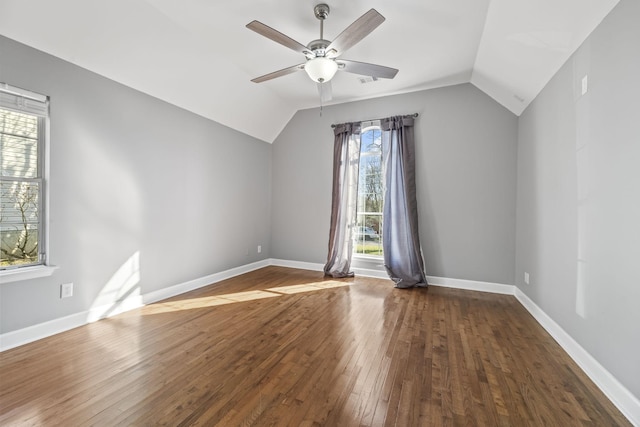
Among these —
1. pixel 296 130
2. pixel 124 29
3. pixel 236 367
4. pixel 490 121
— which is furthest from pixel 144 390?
pixel 490 121

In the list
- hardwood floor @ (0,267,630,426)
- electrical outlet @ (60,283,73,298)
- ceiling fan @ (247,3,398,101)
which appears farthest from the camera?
electrical outlet @ (60,283,73,298)

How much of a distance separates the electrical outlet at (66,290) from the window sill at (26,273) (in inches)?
7.2

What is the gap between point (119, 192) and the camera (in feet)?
9.68

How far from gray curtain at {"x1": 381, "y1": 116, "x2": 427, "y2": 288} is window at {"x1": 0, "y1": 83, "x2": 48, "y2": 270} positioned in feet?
13.4

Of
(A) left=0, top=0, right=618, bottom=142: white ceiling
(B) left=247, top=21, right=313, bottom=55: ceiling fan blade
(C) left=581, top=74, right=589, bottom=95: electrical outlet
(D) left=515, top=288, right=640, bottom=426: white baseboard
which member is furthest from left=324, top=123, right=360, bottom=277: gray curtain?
(C) left=581, top=74, right=589, bottom=95: electrical outlet

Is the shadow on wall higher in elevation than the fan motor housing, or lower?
lower

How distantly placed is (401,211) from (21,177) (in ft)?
14.3

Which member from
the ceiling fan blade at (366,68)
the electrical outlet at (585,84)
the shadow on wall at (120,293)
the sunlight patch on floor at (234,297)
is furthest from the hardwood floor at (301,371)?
the ceiling fan blade at (366,68)

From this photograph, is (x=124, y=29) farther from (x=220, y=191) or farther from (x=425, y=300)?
(x=425, y=300)

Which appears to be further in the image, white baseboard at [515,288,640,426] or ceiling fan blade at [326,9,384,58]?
ceiling fan blade at [326,9,384,58]

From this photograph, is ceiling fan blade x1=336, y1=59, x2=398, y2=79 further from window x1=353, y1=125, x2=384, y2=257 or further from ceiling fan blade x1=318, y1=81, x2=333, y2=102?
window x1=353, y1=125, x2=384, y2=257

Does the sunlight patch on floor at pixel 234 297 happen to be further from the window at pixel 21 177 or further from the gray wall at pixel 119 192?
the window at pixel 21 177

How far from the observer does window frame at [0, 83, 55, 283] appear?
87.6 inches

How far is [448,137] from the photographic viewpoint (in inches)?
161
